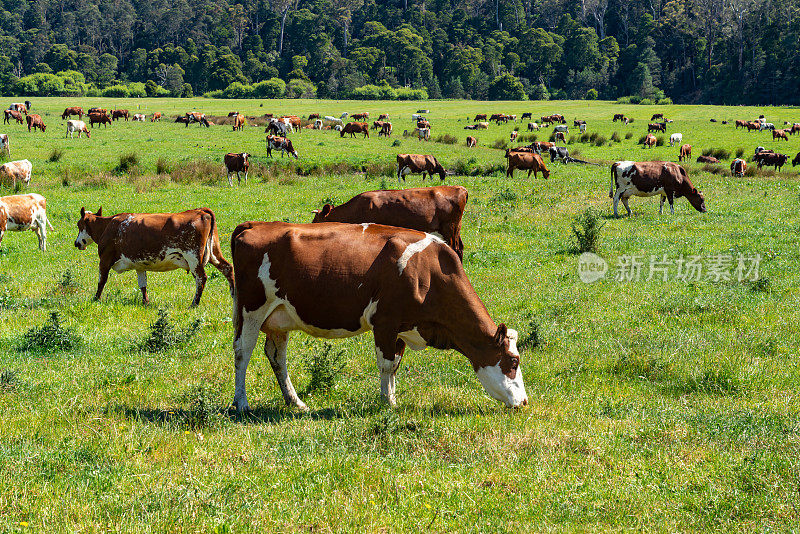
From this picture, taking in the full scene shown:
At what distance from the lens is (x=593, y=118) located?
264 ft

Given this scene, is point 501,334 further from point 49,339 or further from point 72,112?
point 72,112

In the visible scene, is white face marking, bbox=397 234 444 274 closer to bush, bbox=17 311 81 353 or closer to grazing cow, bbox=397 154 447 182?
bush, bbox=17 311 81 353

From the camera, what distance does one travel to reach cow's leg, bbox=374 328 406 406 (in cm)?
742

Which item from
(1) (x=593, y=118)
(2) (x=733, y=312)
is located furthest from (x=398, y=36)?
(2) (x=733, y=312)

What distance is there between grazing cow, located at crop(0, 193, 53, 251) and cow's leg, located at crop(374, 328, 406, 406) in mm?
14654

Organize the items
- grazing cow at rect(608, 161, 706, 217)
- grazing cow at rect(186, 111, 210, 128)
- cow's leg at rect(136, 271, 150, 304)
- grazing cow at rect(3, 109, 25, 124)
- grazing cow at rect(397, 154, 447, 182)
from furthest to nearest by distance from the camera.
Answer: grazing cow at rect(186, 111, 210, 128), grazing cow at rect(3, 109, 25, 124), grazing cow at rect(397, 154, 447, 182), grazing cow at rect(608, 161, 706, 217), cow's leg at rect(136, 271, 150, 304)

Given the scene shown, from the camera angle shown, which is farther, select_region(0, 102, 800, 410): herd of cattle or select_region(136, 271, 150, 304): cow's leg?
select_region(136, 271, 150, 304): cow's leg

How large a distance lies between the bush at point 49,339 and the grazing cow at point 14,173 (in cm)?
2013

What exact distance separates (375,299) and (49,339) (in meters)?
5.73

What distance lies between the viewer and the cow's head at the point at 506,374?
7.45 meters

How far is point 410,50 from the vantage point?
155125 millimetres

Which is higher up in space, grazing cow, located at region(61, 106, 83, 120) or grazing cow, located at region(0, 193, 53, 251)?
grazing cow, located at region(61, 106, 83, 120)

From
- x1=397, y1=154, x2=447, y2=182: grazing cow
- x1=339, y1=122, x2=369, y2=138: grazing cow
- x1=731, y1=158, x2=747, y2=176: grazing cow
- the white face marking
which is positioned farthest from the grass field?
x1=339, y1=122, x2=369, y2=138: grazing cow

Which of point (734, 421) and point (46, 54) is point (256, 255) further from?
point (46, 54)
